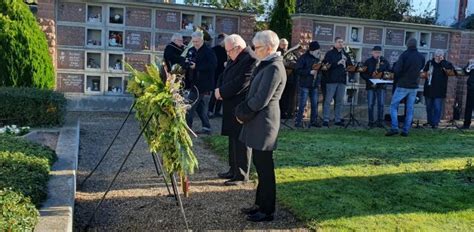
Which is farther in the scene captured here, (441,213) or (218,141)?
(218,141)

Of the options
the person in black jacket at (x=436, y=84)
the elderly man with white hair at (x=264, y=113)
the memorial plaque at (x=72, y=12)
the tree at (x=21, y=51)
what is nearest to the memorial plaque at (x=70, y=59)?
the memorial plaque at (x=72, y=12)

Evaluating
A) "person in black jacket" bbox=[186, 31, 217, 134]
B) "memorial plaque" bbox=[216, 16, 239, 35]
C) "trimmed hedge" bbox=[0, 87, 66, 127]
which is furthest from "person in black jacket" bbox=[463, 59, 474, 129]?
"trimmed hedge" bbox=[0, 87, 66, 127]

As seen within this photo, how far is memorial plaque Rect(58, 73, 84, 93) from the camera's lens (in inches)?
437

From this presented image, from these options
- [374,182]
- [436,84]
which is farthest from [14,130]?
[436,84]

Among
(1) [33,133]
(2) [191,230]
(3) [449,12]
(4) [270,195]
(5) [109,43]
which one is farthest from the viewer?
(3) [449,12]

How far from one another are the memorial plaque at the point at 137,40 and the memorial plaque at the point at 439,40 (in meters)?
7.25

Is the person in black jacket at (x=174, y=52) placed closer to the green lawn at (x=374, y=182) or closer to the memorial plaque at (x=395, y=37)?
the green lawn at (x=374, y=182)

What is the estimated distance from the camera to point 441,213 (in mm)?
5176

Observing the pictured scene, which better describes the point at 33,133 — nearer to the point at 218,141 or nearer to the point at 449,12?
the point at 218,141

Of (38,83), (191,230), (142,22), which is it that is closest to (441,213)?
(191,230)

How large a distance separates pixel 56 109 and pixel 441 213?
212 inches

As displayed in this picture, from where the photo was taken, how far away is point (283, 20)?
13008mm

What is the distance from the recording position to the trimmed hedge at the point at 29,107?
24.1 feet

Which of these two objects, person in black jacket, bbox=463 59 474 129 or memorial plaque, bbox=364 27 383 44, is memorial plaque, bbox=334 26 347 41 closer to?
memorial plaque, bbox=364 27 383 44
